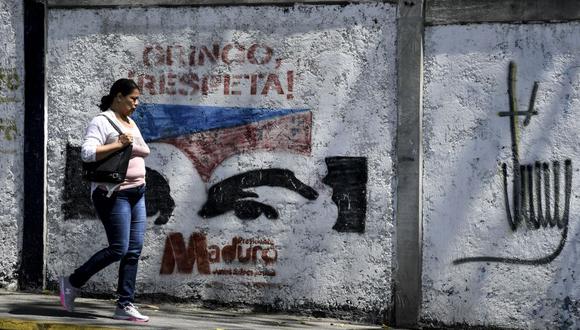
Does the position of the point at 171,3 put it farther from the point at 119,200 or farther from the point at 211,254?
the point at 119,200

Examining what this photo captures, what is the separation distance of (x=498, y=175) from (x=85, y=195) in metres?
3.41

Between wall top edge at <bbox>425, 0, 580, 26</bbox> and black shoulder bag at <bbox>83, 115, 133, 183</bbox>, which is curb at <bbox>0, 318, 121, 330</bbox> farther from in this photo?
wall top edge at <bbox>425, 0, 580, 26</bbox>

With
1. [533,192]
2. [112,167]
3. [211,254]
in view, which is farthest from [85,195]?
[533,192]

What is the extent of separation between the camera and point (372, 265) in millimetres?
8625

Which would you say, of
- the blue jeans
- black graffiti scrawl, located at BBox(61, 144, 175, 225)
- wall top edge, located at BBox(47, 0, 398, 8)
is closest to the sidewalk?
the blue jeans

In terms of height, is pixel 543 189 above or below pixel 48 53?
below

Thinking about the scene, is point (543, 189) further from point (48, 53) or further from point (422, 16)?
point (48, 53)

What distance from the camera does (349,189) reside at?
8.68m

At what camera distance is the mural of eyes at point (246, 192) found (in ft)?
28.8

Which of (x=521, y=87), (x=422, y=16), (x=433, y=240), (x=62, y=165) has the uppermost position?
(x=422, y=16)

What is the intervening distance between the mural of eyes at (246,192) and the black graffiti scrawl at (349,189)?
0.75ft

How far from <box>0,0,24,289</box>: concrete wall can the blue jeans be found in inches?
72.9

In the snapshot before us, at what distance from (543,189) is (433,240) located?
93cm

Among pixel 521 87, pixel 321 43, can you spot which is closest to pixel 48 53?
pixel 321 43
